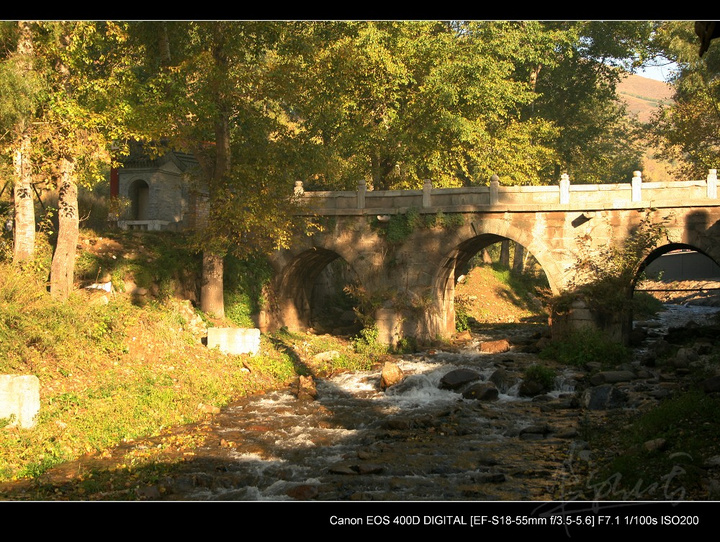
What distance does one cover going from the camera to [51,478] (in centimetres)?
1201

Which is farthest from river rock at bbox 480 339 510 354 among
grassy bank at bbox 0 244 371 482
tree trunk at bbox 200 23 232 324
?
tree trunk at bbox 200 23 232 324

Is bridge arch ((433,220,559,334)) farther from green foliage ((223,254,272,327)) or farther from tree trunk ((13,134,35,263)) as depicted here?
tree trunk ((13,134,35,263))

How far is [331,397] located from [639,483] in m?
10.1

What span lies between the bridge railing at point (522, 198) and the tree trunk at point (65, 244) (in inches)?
293

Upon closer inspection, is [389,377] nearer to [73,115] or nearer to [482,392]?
[482,392]

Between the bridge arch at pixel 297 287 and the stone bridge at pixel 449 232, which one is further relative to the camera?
the bridge arch at pixel 297 287

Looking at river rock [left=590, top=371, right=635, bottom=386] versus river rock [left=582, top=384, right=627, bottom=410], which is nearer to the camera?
river rock [left=582, top=384, right=627, bottom=410]

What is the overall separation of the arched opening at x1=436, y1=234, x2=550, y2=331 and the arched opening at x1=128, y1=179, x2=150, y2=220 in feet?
51.4

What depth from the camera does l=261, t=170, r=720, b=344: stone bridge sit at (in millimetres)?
Answer: 23422

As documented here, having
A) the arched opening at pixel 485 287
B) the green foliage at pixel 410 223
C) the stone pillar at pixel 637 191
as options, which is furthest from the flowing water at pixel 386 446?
the arched opening at pixel 485 287

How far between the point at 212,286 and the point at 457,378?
8210mm

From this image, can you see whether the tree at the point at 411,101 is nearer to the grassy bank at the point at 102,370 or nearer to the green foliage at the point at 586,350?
the green foliage at the point at 586,350

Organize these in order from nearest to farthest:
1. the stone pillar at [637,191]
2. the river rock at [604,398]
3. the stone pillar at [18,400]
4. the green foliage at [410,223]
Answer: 1. the stone pillar at [18,400]
2. the river rock at [604,398]
3. the stone pillar at [637,191]
4. the green foliage at [410,223]

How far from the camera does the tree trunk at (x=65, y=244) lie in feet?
60.7
